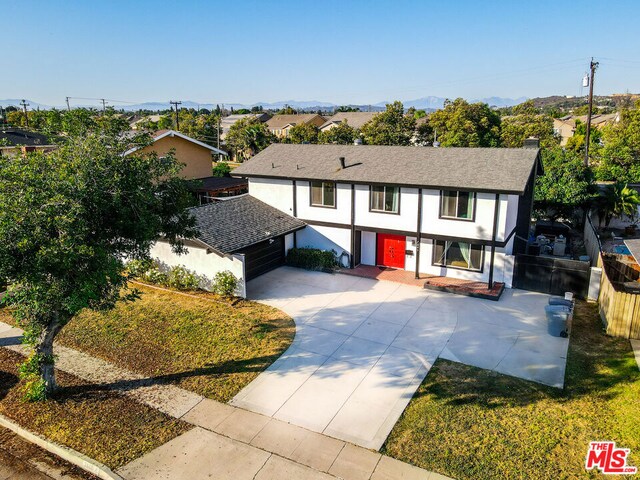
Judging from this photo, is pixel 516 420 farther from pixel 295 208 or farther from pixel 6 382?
pixel 295 208

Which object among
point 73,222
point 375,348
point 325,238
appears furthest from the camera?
point 325,238

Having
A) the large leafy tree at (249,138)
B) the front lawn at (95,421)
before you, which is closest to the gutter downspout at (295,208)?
the front lawn at (95,421)

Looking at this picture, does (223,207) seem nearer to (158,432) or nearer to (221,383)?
(221,383)

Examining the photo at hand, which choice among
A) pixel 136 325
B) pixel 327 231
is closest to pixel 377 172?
pixel 327 231

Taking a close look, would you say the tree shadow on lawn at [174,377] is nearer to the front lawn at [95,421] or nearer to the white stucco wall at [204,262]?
the front lawn at [95,421]

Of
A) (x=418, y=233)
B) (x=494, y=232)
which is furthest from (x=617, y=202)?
(x=418, y=233)

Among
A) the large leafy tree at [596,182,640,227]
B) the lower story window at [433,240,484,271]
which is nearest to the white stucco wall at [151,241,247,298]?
the lower story window at [433,240,484,271]
